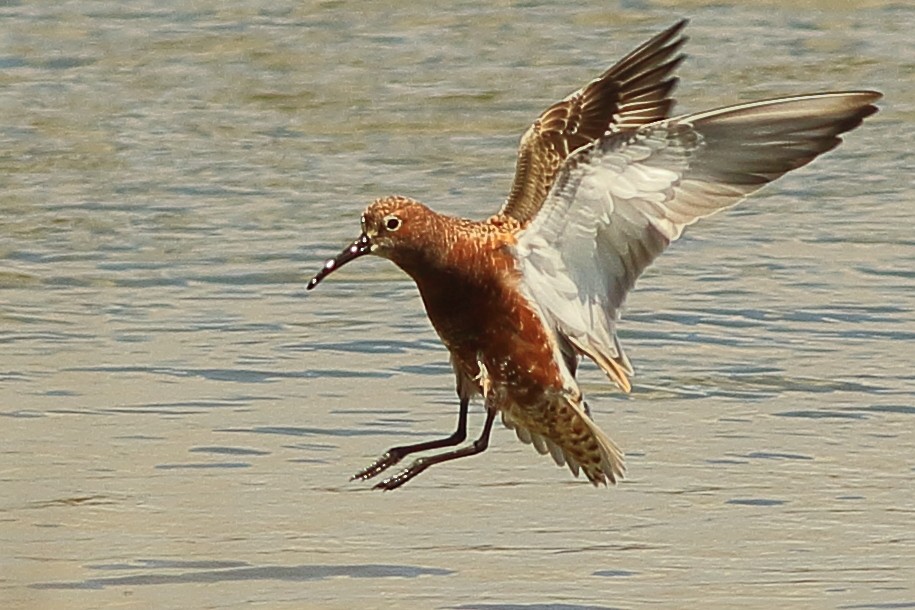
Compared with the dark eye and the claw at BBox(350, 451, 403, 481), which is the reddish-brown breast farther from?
the claw at BBox(350, 451, 403, 481)

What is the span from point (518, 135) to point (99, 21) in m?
3.14

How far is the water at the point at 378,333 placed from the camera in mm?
6715

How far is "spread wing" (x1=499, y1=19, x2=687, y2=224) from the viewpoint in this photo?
22.5 ft

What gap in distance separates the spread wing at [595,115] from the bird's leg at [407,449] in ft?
2.16

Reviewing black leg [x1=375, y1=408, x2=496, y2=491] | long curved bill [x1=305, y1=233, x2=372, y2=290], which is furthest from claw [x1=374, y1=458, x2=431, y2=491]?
long curved bill [x1=305, y1=233, x2=372, y2=290]

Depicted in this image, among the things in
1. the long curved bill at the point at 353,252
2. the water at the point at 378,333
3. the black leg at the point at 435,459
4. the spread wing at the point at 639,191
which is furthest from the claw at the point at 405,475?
the long curved bill at the point at 353,252

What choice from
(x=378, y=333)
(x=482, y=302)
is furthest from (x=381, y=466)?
(x=378, y=333)

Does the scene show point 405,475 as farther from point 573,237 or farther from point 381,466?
point 573,237

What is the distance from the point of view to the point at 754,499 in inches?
283

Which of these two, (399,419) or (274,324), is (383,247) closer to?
(399,419)

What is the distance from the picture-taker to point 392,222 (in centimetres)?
656

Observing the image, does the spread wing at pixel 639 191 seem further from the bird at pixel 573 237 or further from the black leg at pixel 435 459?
the black leg at pixel 435 459

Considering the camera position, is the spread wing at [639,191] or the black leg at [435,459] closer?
the spread wing at [639,191]

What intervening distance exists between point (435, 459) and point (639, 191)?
1080 millimetres
